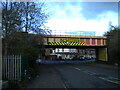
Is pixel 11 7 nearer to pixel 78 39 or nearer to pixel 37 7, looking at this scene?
pixel 37 7

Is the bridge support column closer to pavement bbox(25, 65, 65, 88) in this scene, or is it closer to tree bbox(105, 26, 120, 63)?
tree bbox(105, 26, 120, 63)

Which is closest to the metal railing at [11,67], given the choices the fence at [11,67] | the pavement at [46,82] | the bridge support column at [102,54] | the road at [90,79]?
the fence at [11,67]

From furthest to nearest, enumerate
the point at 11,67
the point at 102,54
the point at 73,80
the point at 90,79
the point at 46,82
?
1. the point at 102,54
2. the point at 90,79
3. the point at 73,80
4. the point at 46,82
5. the point at 11,67

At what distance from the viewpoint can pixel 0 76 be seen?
11.0m

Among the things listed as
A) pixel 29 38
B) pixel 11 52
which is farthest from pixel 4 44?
pixel 29 38

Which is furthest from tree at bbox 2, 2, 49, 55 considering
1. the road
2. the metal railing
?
the road

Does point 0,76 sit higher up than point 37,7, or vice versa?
point 37,7

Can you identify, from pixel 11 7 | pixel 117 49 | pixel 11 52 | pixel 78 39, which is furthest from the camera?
pixel 78 39

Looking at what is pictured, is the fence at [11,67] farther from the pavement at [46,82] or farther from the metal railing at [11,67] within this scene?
the pavement at [46,82]

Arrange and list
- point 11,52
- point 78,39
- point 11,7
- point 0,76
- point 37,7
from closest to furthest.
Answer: point 0,76 → point 11,52 → point 11,7 → point 37,7 → point 78,39

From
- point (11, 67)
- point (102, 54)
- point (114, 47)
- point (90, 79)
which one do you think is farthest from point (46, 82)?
point (102, 54)

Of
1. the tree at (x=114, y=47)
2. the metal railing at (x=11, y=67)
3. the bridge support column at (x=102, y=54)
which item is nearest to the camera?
the metal railing at (x=11, y=67)

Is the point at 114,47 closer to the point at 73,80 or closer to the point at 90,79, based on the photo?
the point at 90,79

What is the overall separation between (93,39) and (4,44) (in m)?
32.4
